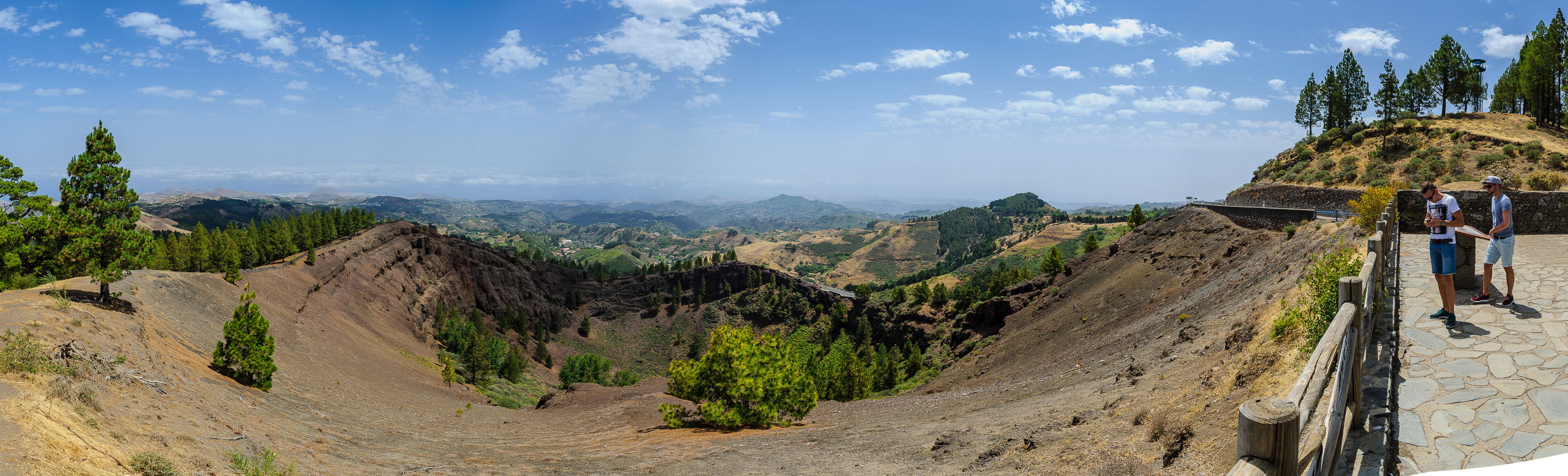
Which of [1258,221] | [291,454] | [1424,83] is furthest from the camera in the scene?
[1424,83]

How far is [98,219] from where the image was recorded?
24281 mm

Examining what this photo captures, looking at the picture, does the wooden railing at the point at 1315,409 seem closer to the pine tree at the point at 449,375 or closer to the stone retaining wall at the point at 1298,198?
the stone retaining wall at the point at 1298,198

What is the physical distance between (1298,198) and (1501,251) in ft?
140

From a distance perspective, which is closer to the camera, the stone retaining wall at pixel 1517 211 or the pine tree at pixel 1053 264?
the stone retaining wall at pixel 1517 211

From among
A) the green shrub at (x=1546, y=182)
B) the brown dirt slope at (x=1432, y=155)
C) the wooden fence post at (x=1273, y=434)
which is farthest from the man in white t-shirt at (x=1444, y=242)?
the brown dirt slope at (x=1432, y=155)

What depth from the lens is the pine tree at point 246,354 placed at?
25734mm

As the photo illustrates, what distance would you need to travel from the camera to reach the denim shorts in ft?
35.1

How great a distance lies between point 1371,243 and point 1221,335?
8.57 m

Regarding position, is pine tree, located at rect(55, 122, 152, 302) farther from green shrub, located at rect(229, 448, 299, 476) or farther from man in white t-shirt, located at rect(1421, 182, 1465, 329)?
man in white t-shirt, located at rect(1421, 182, 1465, 329)

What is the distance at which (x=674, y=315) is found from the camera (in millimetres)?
121500

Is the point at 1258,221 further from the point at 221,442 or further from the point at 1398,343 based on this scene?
the point at 221,442

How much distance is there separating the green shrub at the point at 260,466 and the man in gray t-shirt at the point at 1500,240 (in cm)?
2471

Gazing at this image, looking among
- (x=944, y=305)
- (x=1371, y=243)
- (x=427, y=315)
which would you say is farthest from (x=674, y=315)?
(x=1371, y=243)

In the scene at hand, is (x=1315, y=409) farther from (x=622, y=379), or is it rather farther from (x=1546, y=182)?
(x=622, y=379)
